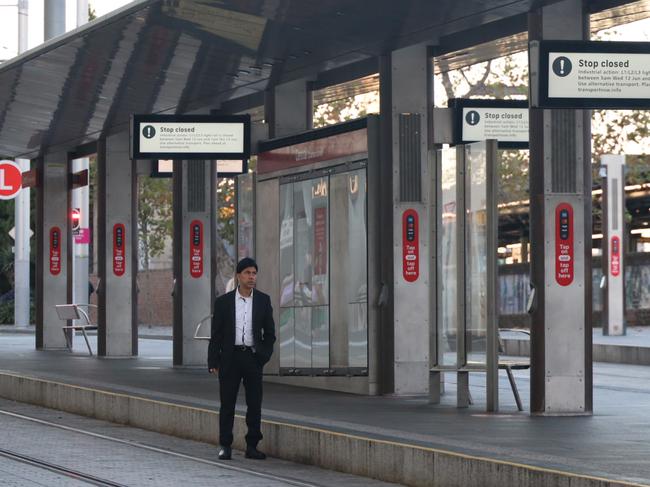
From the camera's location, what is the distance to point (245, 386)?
13.9 meters

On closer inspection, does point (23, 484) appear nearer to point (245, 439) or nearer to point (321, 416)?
point (245, 439)

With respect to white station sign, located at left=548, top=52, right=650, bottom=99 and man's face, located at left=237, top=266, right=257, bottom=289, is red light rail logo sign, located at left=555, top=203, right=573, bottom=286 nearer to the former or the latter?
white station sign, located at left=548, top=52, right=650, bottom=99

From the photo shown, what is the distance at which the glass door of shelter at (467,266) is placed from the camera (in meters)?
15.9

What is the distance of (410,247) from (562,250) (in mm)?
3354

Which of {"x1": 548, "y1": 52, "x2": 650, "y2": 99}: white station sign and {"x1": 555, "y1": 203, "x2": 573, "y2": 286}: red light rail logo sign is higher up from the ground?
{"x1": 548, "y1": 52, "x2": 650, "y2": 99}: white station sign

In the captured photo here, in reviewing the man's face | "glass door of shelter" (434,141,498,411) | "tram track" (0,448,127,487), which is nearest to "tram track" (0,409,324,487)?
"tram track" (0,448,127,487)

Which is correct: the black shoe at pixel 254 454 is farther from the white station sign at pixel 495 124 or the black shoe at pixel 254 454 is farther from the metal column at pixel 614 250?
the metal column at pixel 614 250

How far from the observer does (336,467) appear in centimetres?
1315

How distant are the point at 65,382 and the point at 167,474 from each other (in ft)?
25.6

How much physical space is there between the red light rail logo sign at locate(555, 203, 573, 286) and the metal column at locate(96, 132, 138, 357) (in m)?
14.1

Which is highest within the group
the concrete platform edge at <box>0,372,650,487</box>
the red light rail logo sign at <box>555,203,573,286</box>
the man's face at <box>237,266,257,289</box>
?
the red light rail logo sign at <box>555,203,573,286</box>

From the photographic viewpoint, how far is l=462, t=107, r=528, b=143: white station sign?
707 inches

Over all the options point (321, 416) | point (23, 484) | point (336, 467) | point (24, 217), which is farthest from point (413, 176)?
point (24, 217)

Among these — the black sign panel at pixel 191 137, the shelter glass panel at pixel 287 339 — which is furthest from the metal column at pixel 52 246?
the shelter glass panel at pixel 287 339
